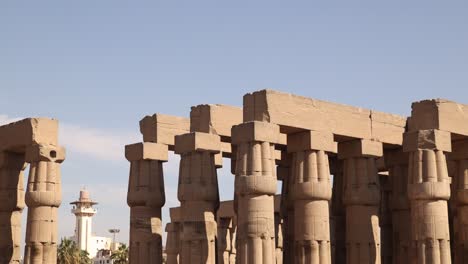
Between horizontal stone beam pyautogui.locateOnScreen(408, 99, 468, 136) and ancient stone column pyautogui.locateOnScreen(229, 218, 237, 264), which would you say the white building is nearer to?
ancient stone column pyautogui.locateOnScreen(229, 218, 237, 264)

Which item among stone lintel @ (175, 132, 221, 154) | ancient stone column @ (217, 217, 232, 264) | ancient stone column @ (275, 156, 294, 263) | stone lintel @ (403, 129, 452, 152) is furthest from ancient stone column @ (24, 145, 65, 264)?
stone lintel @ (403, 129, 452, 152)

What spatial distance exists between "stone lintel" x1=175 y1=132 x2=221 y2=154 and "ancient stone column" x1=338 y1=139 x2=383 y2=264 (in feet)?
14.3

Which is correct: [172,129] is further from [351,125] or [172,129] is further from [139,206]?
[351,125]

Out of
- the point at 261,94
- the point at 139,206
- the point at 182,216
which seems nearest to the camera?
the point at 261,94

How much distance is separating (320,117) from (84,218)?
Result: 249 ft

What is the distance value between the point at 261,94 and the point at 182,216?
4694mm

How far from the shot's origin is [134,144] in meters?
29.0

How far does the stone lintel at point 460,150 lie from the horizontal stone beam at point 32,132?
12726 mm

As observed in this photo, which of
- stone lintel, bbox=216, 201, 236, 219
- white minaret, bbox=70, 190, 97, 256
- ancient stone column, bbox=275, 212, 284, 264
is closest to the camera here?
ancient stone column, bbox=275, 212, 284, 264

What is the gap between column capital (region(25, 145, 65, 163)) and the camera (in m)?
26.8

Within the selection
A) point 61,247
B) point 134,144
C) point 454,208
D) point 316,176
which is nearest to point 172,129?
point 134,144

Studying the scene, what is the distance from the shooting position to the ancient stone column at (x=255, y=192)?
23.4 meters

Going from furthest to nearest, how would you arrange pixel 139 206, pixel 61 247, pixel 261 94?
pixel 61 247 → pixel 139 206 → pixel 261 94

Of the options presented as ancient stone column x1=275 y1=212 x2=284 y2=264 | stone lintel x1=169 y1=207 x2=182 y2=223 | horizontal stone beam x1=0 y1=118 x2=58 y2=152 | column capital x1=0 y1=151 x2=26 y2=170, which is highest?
horizontal stone beam x1=0 y1=118 x2=58 y2=152
